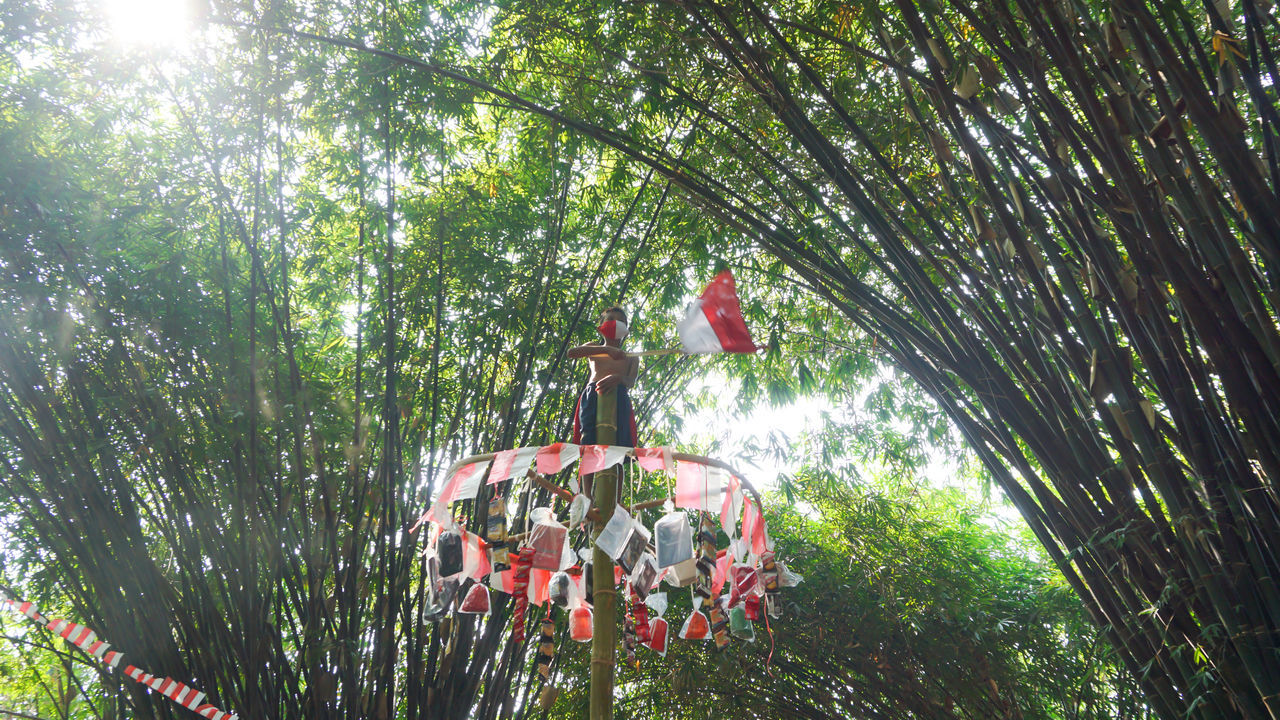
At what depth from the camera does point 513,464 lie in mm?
1507

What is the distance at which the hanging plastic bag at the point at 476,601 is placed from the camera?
4.95 ft

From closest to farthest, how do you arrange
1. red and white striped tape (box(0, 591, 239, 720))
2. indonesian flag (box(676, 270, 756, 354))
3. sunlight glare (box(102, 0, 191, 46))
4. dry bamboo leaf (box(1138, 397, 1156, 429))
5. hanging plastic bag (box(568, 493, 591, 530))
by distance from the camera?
dry bamboo leaf (box(1138, 397, 1156, 429))
hanging plastic bag (box(568, 493, 591, 530))
indonesian flag (box(676, 270, 756, 354))
red and white striped tape (box(0, 591, 239, 720))
sunlight glare (box(102, 0, 191, 46))

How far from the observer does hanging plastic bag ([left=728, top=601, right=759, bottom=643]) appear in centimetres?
158

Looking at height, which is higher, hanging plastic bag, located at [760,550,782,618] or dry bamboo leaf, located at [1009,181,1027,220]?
dry bamboo leaf, located at [1009,181,1027,220]

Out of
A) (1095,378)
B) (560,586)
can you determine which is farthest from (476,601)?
(1095,378)

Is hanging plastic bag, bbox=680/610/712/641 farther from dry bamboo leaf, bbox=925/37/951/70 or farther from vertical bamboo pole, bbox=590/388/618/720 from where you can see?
dry bamboo leaf, bbox=925/37/951/70

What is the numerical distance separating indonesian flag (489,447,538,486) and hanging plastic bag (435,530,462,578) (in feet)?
0.43

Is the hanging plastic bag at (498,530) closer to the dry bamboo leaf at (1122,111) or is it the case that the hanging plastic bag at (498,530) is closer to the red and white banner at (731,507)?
the red and white banner at (731,507)

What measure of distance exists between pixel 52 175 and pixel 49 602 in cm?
178

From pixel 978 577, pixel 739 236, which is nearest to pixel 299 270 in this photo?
pixel 739 236

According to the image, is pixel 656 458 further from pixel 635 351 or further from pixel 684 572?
pixel 635 351

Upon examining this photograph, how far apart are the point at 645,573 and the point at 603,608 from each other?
136 millimetres

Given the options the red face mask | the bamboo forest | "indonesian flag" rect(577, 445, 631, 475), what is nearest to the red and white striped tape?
the bamboo forest

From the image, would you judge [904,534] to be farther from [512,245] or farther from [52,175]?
[52,175]
